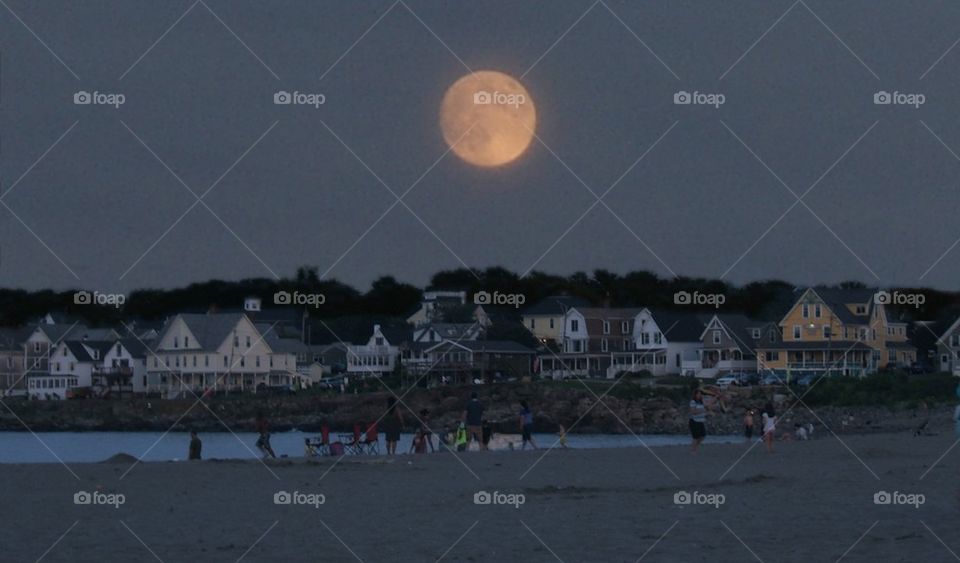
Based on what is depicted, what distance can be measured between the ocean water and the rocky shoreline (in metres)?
3.19

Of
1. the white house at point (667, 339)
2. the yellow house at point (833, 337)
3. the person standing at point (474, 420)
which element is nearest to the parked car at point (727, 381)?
the yellow house at point (833, 337)

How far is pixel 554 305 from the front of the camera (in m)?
97.8

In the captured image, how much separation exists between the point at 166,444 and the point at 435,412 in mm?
18895

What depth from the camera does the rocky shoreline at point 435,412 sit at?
71.1 meters

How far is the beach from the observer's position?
12.0m

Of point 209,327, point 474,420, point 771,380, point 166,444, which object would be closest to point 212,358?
point 209,327

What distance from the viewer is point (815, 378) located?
80375 millimetres

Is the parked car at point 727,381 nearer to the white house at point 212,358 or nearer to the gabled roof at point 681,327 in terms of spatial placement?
the gabled roof at point 681,327

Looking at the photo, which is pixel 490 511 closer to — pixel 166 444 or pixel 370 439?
pixel 370 439


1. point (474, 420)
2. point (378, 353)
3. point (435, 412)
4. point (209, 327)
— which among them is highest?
point (209, 327)

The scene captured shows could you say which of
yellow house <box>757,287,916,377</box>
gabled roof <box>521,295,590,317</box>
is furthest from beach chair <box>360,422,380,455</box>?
gabled roof <box>521,295,590,317</box>

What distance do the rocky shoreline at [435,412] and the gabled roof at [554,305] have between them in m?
15.2

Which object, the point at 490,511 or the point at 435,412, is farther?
the point at 435,412

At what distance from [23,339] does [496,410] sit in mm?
39979
